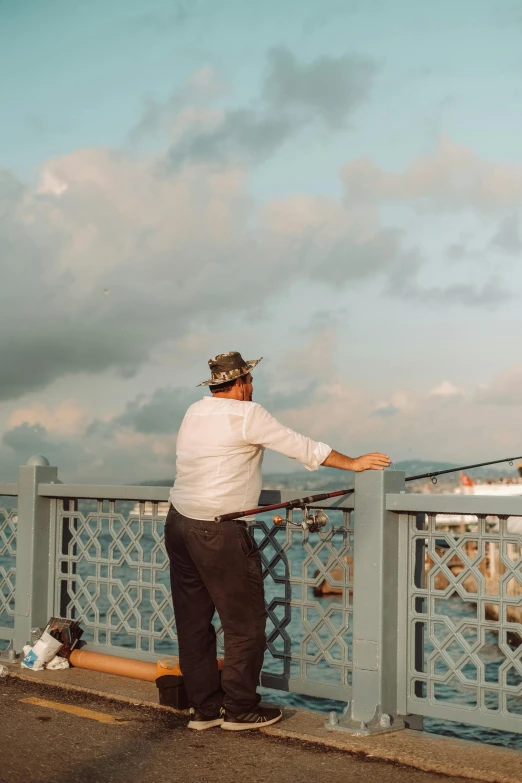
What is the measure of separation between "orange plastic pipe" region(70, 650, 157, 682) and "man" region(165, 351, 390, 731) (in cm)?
113

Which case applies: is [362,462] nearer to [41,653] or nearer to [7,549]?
[41,653]

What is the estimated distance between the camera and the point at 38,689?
656cm

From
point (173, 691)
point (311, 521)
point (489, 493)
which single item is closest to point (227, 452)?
point (311, 521)

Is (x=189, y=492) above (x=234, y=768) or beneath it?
above

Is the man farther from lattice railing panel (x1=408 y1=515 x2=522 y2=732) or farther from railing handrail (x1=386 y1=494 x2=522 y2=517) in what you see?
lattice railing panel (x1=408 y1=515 x2=522 y2=732)

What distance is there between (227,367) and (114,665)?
2636 mm

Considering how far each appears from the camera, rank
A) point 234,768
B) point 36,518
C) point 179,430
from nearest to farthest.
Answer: point 234,768 < point 179,430 < point 36,518

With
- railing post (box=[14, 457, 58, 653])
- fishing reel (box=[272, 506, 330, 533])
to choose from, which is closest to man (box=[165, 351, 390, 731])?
fishing reel (box=[272, 506, 330, 533])

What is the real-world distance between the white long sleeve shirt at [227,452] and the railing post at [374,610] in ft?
1.50

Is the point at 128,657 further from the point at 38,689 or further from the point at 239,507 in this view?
the point at 239,507

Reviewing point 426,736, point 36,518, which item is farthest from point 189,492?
point 36,518

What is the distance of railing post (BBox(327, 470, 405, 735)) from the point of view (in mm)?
5355

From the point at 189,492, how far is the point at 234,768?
150cm

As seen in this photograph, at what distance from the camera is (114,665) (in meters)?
6.85
